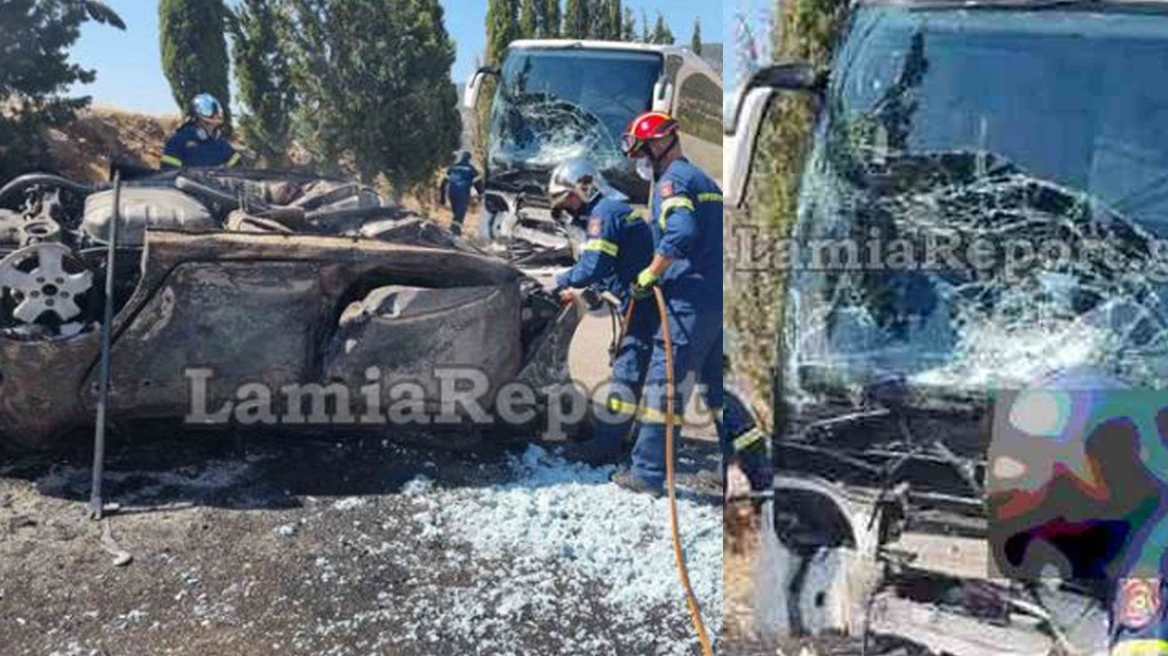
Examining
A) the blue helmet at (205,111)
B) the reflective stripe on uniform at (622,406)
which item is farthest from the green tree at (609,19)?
the reflective stripe on uniform at (622,406)

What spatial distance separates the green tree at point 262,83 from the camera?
10961 millimetres

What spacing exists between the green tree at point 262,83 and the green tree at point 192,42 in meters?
0.25

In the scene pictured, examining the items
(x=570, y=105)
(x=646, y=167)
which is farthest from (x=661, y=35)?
(x=646, y=167)

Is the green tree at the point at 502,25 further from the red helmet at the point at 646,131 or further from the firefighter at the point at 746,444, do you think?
the firefighter at the point at 746,444

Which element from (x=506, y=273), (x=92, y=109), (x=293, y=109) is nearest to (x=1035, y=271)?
(x=506, y=273)

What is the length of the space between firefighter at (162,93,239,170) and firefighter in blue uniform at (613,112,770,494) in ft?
11.3

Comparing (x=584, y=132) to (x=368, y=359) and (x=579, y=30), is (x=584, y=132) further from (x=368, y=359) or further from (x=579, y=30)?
(x=579, y=30)

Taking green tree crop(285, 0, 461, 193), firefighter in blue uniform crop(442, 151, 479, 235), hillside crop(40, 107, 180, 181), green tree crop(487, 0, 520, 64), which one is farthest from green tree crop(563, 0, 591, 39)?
hillside crop(40, 107, 180, 181)

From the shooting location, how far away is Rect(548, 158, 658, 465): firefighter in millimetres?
3744

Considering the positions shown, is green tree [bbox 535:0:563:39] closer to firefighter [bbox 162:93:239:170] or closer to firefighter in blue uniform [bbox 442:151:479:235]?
firefighter in blue uniform [bbox 442:151:479:235]

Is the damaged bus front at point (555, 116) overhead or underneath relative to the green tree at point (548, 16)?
underneath

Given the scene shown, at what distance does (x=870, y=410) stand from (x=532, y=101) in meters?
6.08

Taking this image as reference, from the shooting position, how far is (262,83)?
444 inches

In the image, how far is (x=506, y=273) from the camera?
378cm
